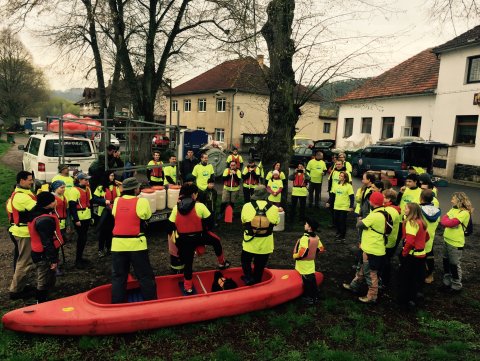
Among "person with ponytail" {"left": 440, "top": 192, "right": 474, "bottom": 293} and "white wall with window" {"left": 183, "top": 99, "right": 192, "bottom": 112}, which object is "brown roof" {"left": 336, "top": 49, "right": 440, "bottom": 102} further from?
"white wall with window" {"left": 183, "top": 99, "right": 192, "bottom": 112}

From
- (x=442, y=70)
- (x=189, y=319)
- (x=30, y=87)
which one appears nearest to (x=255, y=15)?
(x=189, y=319)

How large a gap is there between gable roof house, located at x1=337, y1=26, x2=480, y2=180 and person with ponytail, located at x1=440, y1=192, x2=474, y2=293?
10387 millimetres

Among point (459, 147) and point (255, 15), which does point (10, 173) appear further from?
point (459, 147)

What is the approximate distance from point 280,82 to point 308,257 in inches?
245

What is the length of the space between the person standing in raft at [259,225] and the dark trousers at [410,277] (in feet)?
6.83

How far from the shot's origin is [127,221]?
506cm

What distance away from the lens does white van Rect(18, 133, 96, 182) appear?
37.3ft

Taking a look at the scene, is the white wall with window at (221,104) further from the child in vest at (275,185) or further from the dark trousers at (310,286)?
the dark trousers at (310,286)

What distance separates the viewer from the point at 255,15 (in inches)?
401

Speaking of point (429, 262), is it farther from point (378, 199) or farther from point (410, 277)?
point (378, 199)

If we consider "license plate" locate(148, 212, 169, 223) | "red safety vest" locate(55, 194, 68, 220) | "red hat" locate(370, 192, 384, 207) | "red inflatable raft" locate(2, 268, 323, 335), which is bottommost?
"red inflatable raft" locate(2, 268, 323, 335)

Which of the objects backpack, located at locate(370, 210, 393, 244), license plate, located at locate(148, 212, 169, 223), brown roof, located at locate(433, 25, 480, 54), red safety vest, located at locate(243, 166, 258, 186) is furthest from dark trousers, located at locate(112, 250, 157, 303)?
brown roof, located at locate(433, 25, 480, 54)

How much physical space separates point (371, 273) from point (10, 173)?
55.6 ft


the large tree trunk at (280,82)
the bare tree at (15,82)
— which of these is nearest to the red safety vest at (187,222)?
the large tree trunk at (280,82)
